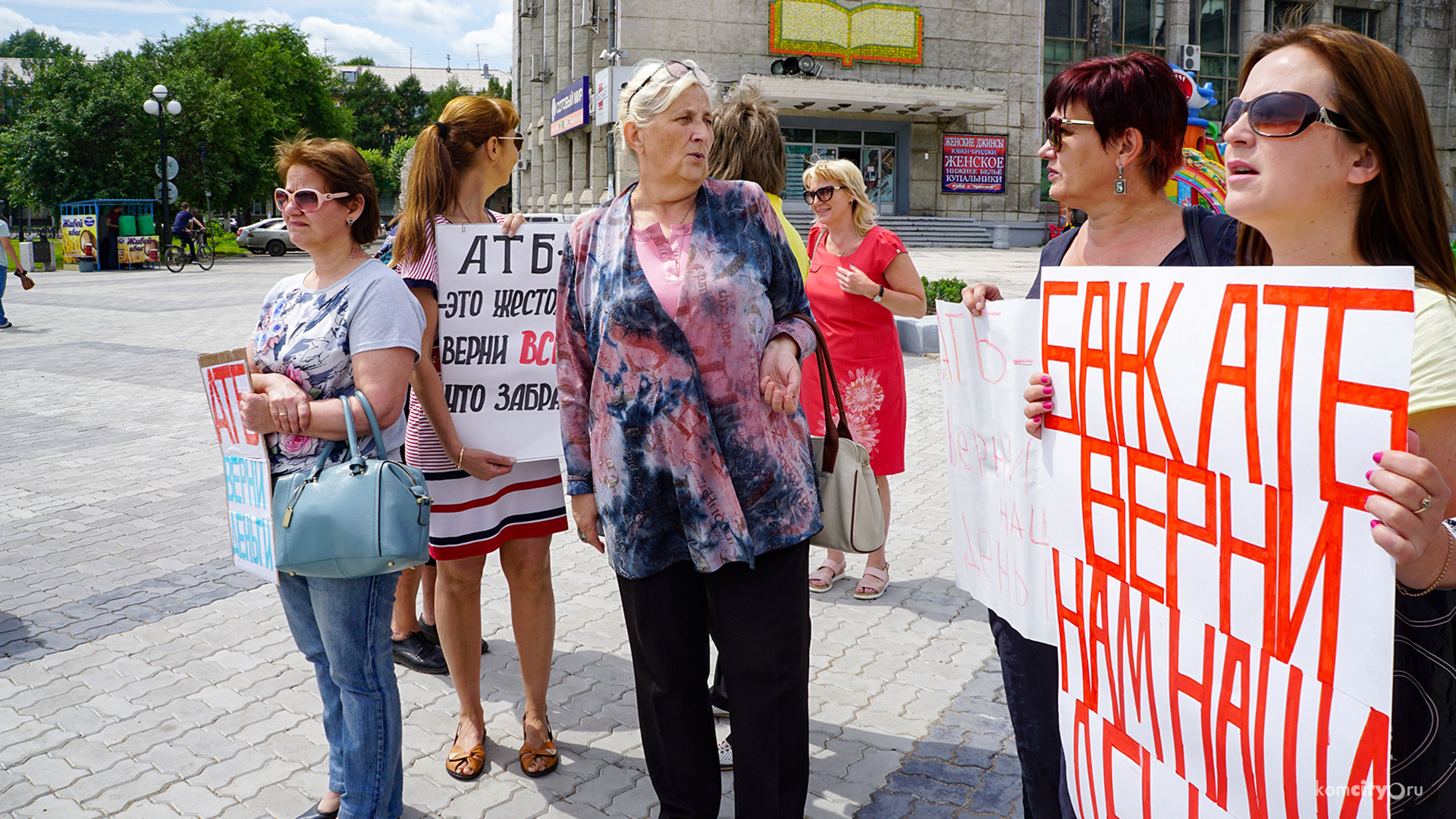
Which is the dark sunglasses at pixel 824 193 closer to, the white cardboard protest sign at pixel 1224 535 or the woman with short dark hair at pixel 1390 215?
the white cardboard protest sign at pixel 1224 535

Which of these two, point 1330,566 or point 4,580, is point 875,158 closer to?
point 4,580

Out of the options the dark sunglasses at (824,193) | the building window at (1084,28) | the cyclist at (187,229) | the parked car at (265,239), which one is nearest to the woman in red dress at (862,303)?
the dark sunglasses at (824,193)

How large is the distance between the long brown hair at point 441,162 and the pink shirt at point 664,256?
42.0 inches

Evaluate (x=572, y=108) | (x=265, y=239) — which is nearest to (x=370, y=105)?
(x=265, y=239)

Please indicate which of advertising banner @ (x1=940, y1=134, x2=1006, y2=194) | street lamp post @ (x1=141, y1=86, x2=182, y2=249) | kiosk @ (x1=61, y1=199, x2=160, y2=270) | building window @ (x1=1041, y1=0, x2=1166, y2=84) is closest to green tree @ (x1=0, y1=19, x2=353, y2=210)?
street lamp post @ (x1=141, y1=86, x2=182, y2=249)

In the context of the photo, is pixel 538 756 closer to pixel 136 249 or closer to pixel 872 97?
pixel 872 97

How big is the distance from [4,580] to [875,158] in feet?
104

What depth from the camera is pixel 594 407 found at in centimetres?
251

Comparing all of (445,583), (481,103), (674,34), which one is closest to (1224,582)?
(445,583)

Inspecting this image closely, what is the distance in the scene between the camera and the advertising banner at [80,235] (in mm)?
28062

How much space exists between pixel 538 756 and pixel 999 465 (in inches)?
73.1

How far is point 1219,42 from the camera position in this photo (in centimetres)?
3747

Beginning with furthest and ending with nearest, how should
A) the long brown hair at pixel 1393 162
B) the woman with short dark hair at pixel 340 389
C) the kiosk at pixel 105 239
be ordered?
1. the kiosk at pixel 105 239
2. the woman with short dark hair at pixel 340 389
3. the long brown hair at pixel 1393 162

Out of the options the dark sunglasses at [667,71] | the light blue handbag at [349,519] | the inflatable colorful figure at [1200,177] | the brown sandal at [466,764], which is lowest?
the brown sandal at [466,764]
